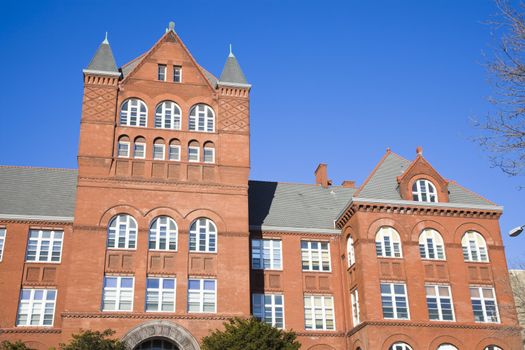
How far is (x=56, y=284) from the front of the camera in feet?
111

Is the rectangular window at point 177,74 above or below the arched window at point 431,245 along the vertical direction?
above

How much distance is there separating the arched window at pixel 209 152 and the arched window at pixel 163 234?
408cm

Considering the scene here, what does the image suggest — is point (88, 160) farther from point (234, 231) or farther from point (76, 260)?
point (234, 231)

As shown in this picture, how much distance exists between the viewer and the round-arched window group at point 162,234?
108 feet

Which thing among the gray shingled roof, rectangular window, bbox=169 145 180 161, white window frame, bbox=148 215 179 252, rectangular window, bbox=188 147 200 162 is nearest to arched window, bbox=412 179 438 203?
rectangular window, bbox=188 147 200 162

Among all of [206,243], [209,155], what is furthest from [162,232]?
[209,155]

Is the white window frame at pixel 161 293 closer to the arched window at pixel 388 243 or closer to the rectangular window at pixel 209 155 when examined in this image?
the rectangular window at pixel 209 155

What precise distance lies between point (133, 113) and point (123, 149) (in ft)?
7.41

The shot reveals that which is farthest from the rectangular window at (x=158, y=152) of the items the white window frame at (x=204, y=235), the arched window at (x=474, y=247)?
the arched window at (x=474, y=247)

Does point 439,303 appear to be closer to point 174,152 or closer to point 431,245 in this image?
point 431,245

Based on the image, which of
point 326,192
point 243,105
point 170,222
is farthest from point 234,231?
point 326,192

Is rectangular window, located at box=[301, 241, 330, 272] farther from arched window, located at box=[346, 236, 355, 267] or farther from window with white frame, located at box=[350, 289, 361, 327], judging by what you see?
window with white frame, located at box=[350, 289, 361, 327]

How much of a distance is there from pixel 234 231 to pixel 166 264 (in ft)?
12.9

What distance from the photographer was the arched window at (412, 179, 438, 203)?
37.1m
